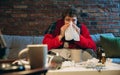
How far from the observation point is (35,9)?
3.62 metres

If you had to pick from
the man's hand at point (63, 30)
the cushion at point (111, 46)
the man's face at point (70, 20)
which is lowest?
the cushion at point (111, 46)

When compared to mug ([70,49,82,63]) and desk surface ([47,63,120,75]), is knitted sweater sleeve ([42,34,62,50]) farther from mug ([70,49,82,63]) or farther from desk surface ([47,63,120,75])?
desk surface ([47,63,120,75])

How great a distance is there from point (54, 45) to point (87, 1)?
1.43 meters

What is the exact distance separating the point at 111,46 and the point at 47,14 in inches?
49.0

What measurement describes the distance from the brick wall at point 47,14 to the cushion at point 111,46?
72 cm

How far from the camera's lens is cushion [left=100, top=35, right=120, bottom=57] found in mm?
2660

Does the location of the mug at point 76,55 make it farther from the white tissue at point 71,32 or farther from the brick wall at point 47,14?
the brick wall at point 47,14

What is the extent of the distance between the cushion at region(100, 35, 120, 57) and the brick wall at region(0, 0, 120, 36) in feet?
2.37

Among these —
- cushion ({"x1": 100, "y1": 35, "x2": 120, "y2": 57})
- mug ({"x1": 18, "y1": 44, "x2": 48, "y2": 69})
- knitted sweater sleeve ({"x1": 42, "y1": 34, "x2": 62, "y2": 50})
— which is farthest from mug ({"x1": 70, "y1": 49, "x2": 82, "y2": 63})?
cushion ({"x1": 100, "y1": 35, "x2": 120, "y2": 57})

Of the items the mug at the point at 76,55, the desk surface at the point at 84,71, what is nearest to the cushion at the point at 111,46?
the mug at the point at 76,55

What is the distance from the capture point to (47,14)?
3643 millimetres

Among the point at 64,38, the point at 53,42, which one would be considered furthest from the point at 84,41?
the point at 53,42

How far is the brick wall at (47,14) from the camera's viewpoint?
357 centimetres

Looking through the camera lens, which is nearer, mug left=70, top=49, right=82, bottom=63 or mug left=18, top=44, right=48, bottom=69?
mug left=18, top=44, right=48, bottom=69
